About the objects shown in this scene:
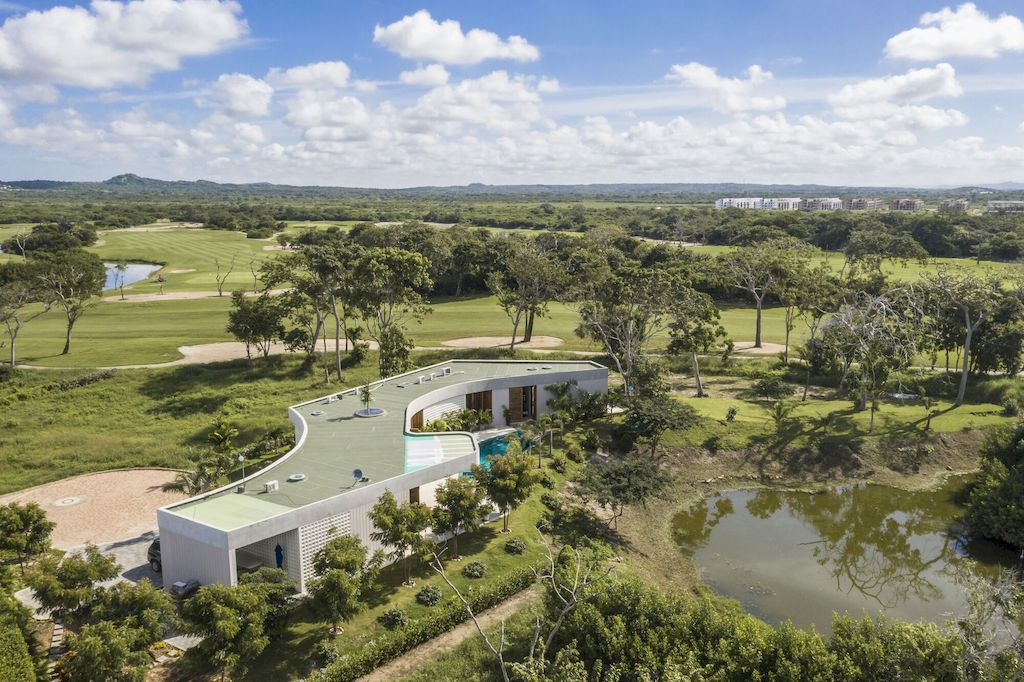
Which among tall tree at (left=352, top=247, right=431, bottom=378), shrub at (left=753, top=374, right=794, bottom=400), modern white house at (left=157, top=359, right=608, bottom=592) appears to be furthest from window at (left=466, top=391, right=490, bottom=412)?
shrub at (left=753, top=374, right=794, bottom=400)

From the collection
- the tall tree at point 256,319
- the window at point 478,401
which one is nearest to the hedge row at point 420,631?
the window at point 478,401

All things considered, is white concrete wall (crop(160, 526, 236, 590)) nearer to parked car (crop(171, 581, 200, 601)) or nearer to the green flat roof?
parked car (crop(171, 581, 200, 601))

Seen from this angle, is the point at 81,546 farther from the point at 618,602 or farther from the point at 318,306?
the point at 318,306

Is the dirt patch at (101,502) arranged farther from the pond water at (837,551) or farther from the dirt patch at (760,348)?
the dirt patch at (760,348)

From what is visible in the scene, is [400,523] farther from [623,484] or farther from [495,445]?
[495,445]

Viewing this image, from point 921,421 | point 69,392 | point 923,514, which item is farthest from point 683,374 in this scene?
point 69,392
